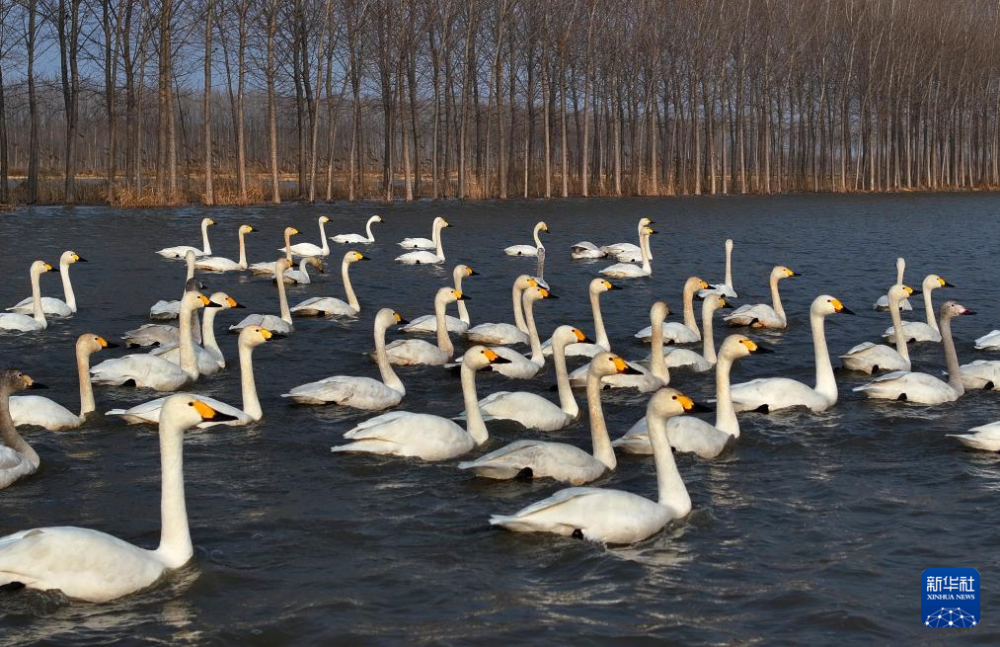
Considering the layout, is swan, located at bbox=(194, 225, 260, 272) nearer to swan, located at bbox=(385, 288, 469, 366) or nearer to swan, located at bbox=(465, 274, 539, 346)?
swan, located at bbox=(465, 274, 539, 346)

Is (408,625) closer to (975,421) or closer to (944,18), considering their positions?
(975,421)

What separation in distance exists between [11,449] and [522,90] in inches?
2106

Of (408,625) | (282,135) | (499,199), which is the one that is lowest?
(408,625)

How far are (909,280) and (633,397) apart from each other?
46.0ft

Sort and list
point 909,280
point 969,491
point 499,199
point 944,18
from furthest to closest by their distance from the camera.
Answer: point 944,18 < point 499,199 < point 909,280 < point 969,491

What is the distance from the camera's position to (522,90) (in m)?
61.5

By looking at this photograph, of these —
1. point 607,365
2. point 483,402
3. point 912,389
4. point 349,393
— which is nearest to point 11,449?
point 349,393

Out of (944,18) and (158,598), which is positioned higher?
(944,18)

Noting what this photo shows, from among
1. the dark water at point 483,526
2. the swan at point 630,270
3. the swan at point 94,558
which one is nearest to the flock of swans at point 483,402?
the swan at point 94,558

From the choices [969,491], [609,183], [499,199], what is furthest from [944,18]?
[969,491]

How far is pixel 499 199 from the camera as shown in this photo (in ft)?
174

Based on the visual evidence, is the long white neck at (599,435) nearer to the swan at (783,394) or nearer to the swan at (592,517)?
the swan at (592,517)
